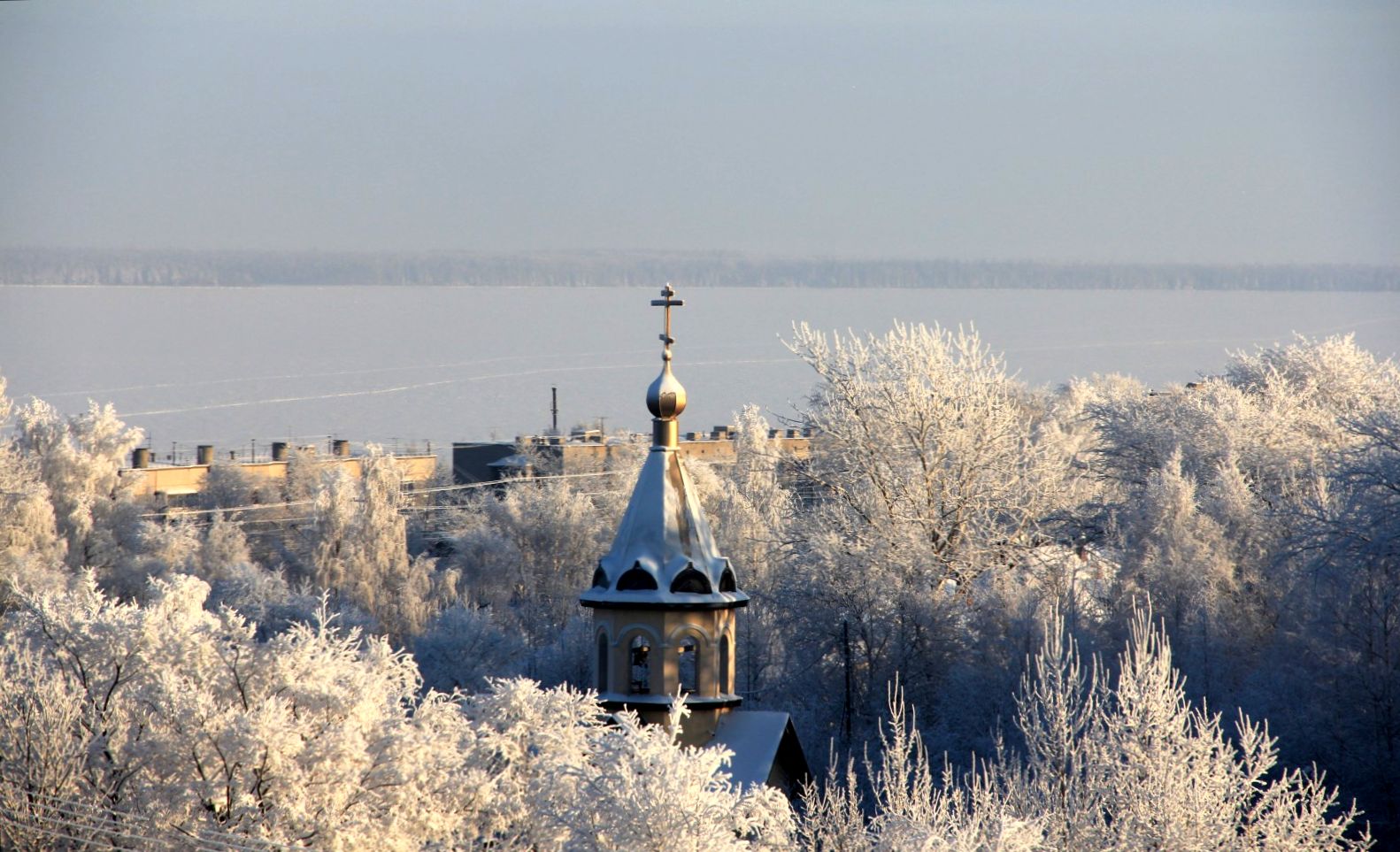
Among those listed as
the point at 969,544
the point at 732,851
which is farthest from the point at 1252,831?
the point at 969,544

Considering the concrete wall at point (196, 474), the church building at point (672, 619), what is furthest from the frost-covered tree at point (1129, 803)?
the concrete wall at point (196, 474)

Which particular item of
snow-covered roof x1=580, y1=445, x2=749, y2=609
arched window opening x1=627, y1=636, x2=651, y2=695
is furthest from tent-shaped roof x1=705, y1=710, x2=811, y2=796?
snow-covered roof x1=580, y1=445, x2=749, y2=609

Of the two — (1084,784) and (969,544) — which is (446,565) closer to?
(969,544)

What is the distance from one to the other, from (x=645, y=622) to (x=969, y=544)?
56.1 feet

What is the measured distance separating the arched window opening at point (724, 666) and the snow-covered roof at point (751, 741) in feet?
1.02

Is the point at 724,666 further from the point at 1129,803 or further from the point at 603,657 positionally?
the point at 1129,803

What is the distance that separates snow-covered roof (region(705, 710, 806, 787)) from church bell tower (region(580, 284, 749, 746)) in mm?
201

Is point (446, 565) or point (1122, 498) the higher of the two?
point (1122, 498)

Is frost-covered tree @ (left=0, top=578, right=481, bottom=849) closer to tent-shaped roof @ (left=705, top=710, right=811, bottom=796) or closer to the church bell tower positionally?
the church bell tower

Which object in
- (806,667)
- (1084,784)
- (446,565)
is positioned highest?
(1084,784)

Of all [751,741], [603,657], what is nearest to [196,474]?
[603,657]

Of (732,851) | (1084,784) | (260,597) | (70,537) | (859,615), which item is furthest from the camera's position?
(70,537)

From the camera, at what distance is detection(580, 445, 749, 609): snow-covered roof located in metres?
24.0

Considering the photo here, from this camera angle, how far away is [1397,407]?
128ft
